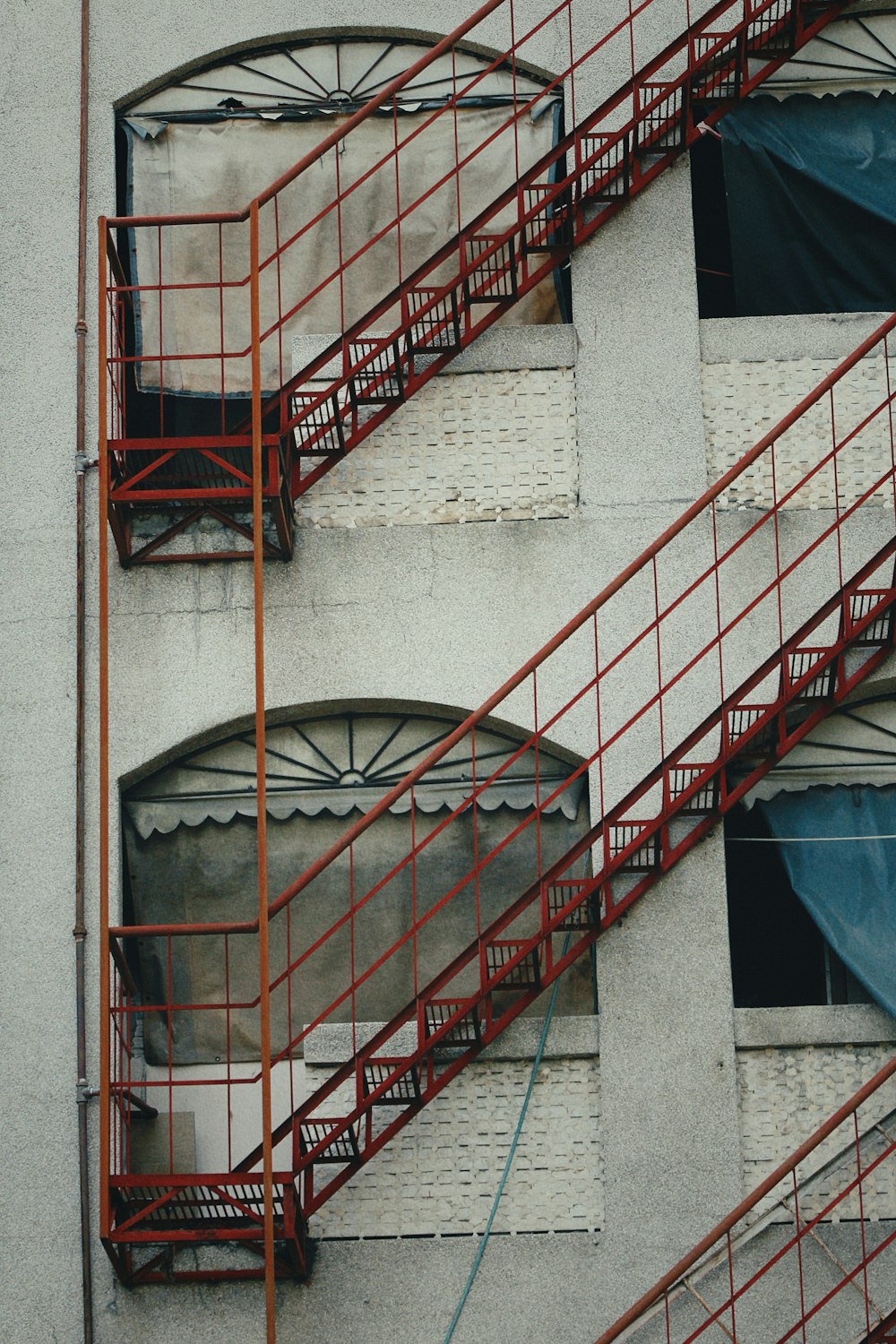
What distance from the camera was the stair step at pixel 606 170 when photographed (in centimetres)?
1270

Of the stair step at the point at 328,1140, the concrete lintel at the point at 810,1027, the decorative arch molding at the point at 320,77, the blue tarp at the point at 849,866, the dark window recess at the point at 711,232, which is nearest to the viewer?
the stair step at the point at 328,1140

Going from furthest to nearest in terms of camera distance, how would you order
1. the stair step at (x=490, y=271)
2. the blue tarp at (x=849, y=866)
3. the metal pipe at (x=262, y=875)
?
the stair step at (x=490, y=271), the blue tarp at (x=849, y=866), the metal pipe at (x=262, y=875)

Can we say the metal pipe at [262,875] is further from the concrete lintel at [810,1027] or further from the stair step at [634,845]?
the concrete lintel at [810,1027]

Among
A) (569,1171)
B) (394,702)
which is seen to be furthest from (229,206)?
(569,1171)

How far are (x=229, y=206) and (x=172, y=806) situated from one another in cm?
389

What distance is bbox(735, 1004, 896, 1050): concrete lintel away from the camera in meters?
11.6

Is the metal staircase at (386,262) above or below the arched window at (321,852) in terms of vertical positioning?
above

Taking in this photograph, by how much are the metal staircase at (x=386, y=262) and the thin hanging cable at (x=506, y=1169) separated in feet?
10.3

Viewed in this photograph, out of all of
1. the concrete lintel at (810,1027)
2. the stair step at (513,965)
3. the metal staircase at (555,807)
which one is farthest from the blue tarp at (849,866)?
the stair step at (513,965)

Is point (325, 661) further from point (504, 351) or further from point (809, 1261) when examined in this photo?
point (809, 1261)

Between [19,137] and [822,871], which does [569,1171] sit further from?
[19,137]

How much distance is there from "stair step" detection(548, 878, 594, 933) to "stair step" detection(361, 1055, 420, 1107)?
1.14 m

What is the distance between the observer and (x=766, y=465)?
1246 cm

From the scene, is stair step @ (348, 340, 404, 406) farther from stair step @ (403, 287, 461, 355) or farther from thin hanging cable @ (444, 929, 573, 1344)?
thin hanging cable @ (444, 929, 573, 1344)
